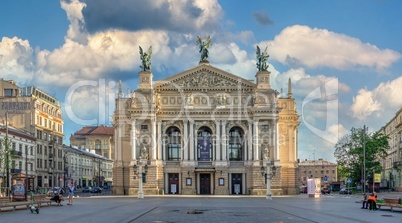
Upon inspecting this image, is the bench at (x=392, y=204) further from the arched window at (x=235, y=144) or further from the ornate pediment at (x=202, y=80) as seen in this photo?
the arched window at (x=235, y=144)

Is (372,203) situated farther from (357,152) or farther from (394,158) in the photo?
(394,158)

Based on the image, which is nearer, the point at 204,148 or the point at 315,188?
the point at 315,188

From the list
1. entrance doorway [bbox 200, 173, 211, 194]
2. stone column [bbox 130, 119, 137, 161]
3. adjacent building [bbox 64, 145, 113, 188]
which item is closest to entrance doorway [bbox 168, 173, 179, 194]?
entrance doorway [bbox 200, 173, 211, 194]

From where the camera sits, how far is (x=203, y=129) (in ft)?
352

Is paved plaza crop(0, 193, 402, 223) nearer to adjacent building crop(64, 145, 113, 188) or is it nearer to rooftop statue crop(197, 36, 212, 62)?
rooftop statue crop(197, 36, 212, 62)

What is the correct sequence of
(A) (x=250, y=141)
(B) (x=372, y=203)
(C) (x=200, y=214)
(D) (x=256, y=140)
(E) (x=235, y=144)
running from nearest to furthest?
(C) (x=200, y=214) < (B) (x=372, y=203) < (D) (x=256, y=140) < (A) (x=250, y=141) < (E) (x=235, y=144)

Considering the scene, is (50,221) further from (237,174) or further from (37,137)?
(37,137)

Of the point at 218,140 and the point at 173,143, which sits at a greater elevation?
the point at 218,140

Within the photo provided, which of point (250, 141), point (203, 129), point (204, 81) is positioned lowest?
point (250, 141)

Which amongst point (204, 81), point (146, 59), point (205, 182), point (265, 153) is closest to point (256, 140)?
point (265, 153)

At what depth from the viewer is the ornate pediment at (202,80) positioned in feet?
344

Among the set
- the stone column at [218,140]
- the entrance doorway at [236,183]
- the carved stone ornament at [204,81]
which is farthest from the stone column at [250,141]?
the carved stone ornament at [204,81]

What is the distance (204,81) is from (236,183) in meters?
18.3

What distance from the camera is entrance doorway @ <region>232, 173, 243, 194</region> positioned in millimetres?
104812
